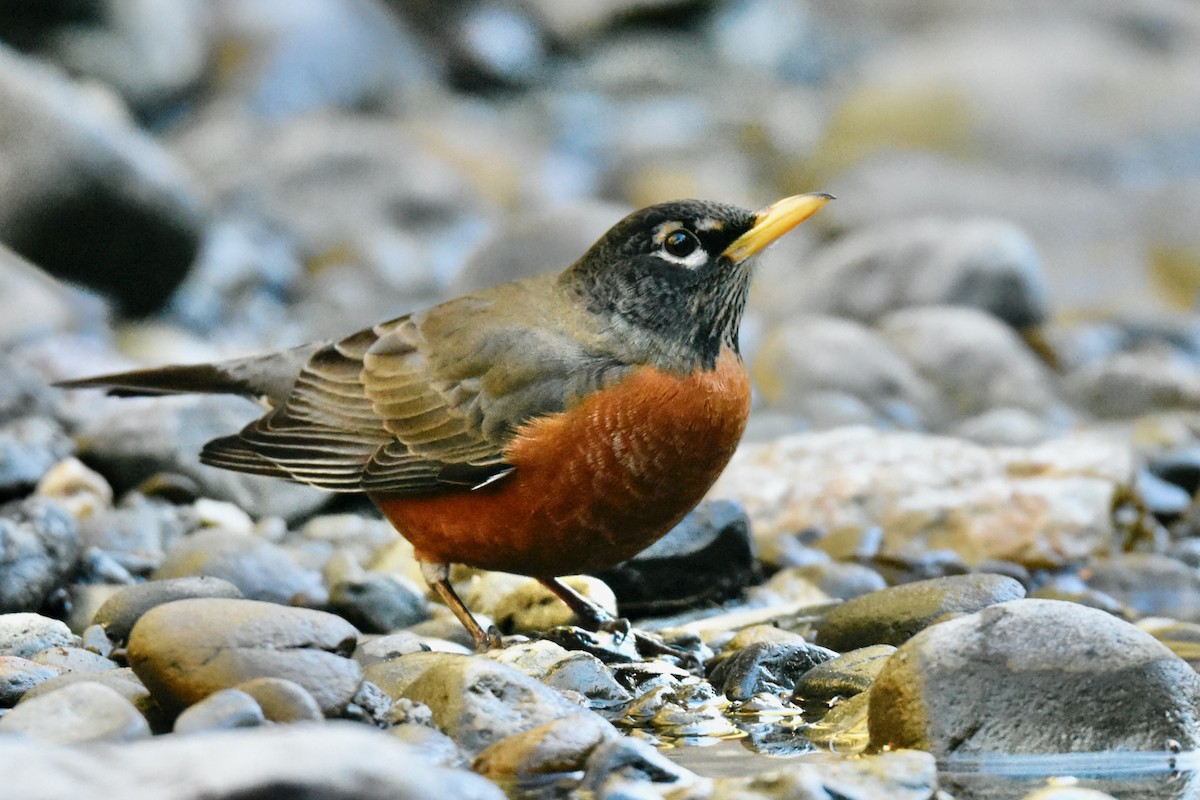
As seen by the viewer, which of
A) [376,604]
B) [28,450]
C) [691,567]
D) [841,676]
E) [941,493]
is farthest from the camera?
[941,493]

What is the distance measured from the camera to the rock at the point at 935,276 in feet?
37.2

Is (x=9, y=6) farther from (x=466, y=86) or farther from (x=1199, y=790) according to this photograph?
(x=1199, y=790)

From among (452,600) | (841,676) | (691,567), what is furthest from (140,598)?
(841,676)

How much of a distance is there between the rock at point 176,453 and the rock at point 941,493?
90.2 inches

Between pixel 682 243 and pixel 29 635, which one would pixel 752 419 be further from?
pixel 29 635

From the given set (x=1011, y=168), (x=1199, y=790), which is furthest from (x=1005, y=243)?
(x=1199, y=790)

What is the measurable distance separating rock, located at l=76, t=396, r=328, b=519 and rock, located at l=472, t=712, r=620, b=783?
3690mm

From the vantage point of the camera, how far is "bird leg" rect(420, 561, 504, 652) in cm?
552

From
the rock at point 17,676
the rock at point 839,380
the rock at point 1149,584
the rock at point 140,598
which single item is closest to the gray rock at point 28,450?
the rock at point 140,598

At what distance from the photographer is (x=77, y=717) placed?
373 cm

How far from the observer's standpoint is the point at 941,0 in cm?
2352

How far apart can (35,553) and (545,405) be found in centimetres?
206

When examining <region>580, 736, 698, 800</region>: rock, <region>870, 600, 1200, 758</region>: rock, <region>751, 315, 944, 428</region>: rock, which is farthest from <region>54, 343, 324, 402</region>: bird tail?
<region>751, 315, 944, 428</region>: rock

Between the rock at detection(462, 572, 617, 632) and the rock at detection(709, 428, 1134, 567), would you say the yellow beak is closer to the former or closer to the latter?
the rock at detection(462, 572, 617, 632)
